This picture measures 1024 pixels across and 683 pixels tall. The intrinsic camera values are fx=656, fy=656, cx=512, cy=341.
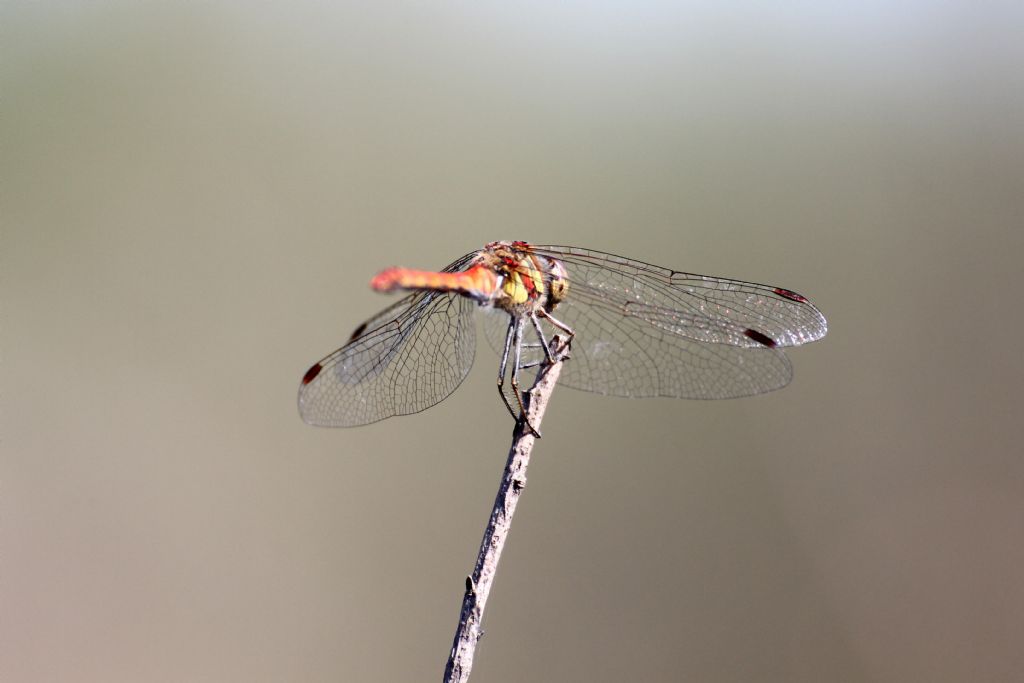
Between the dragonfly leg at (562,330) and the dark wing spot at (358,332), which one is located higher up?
the dragonfly leg at (562,330)

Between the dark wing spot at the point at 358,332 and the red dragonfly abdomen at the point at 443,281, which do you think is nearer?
the red dragonfly abdomen at the point at 443,281

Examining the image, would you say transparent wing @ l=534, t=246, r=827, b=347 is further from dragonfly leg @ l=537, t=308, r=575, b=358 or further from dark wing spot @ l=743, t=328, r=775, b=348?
dragonfly leg @ l=537, t=308, r=575, b=358

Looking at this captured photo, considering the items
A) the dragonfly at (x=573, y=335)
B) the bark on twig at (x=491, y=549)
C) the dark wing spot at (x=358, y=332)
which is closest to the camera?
the bark on twig at (x=491, y=549)

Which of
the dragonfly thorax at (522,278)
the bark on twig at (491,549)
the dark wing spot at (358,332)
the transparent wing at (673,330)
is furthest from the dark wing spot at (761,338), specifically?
the dark wing spot at (358,332)

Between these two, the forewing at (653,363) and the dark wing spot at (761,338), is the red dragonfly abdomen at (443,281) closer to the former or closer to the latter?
the forewing at (653,363)

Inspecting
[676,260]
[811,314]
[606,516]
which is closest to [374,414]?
[811,314]

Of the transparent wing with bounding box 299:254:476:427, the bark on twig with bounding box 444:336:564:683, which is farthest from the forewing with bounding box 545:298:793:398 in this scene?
the bark on twig with bounding box 444:336:564:683

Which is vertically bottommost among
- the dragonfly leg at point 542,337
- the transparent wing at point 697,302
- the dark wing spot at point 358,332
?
the dark wing spot at point 358,332

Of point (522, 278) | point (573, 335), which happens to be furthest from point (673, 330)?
point (522, 278)
